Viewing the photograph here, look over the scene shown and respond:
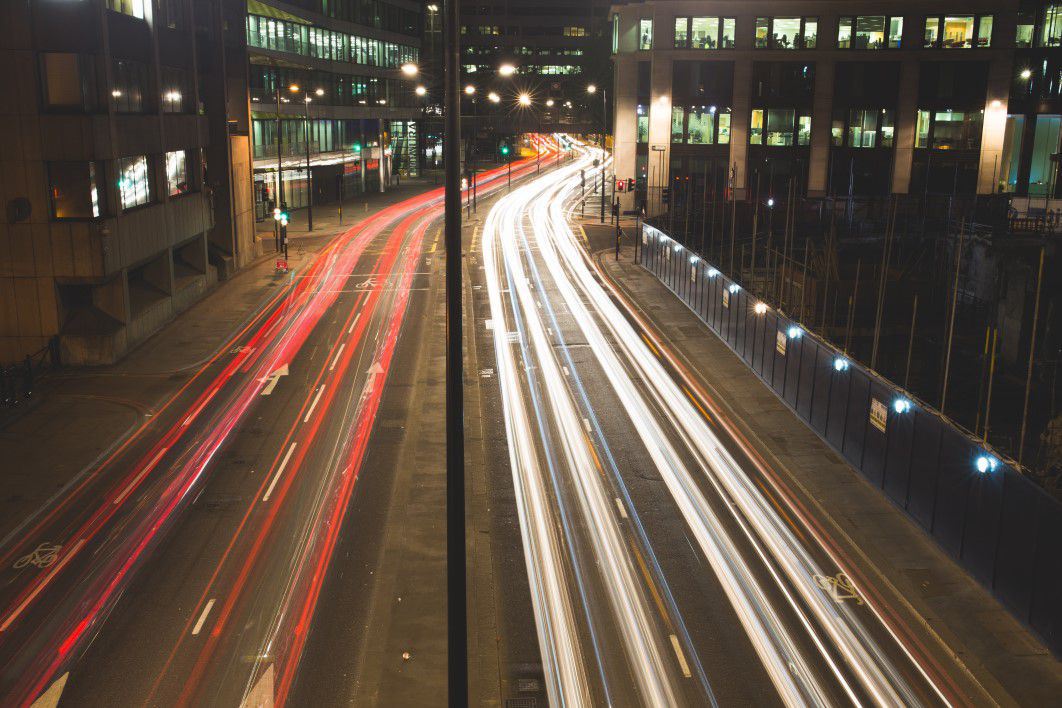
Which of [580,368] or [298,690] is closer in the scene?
[298,690]

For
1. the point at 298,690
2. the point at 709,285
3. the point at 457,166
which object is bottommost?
the point at 298,690

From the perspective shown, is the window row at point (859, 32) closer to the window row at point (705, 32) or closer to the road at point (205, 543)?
the window row at point (705, 32)

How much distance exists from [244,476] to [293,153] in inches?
2313

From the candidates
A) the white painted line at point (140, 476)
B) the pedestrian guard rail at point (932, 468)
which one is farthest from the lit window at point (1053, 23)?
the white painted line at point (140, 476)

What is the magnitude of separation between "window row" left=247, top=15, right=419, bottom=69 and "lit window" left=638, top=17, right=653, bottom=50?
21.0 m

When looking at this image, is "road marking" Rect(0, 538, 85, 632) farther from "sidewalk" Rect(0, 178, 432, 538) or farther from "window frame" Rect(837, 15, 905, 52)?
"window frame" Rect(837, 15, 905, 52)

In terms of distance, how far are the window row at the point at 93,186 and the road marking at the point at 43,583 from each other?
17.0 m

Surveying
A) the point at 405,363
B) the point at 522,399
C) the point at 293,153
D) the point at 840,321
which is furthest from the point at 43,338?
the point at 293,153

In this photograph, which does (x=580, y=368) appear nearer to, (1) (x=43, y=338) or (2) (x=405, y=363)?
(2) (x=405, y=363)

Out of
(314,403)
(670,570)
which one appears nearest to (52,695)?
(670,570)

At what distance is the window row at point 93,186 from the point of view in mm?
32375

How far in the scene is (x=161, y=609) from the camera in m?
17.1

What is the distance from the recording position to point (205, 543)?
19.8 m

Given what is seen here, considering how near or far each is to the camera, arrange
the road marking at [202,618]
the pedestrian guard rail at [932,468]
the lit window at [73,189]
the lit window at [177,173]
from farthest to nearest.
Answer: the lit window at [177,173] → the lit window at [73,189] → the road marking at [202,618] → the pedestrian guard rail at [932,468]
